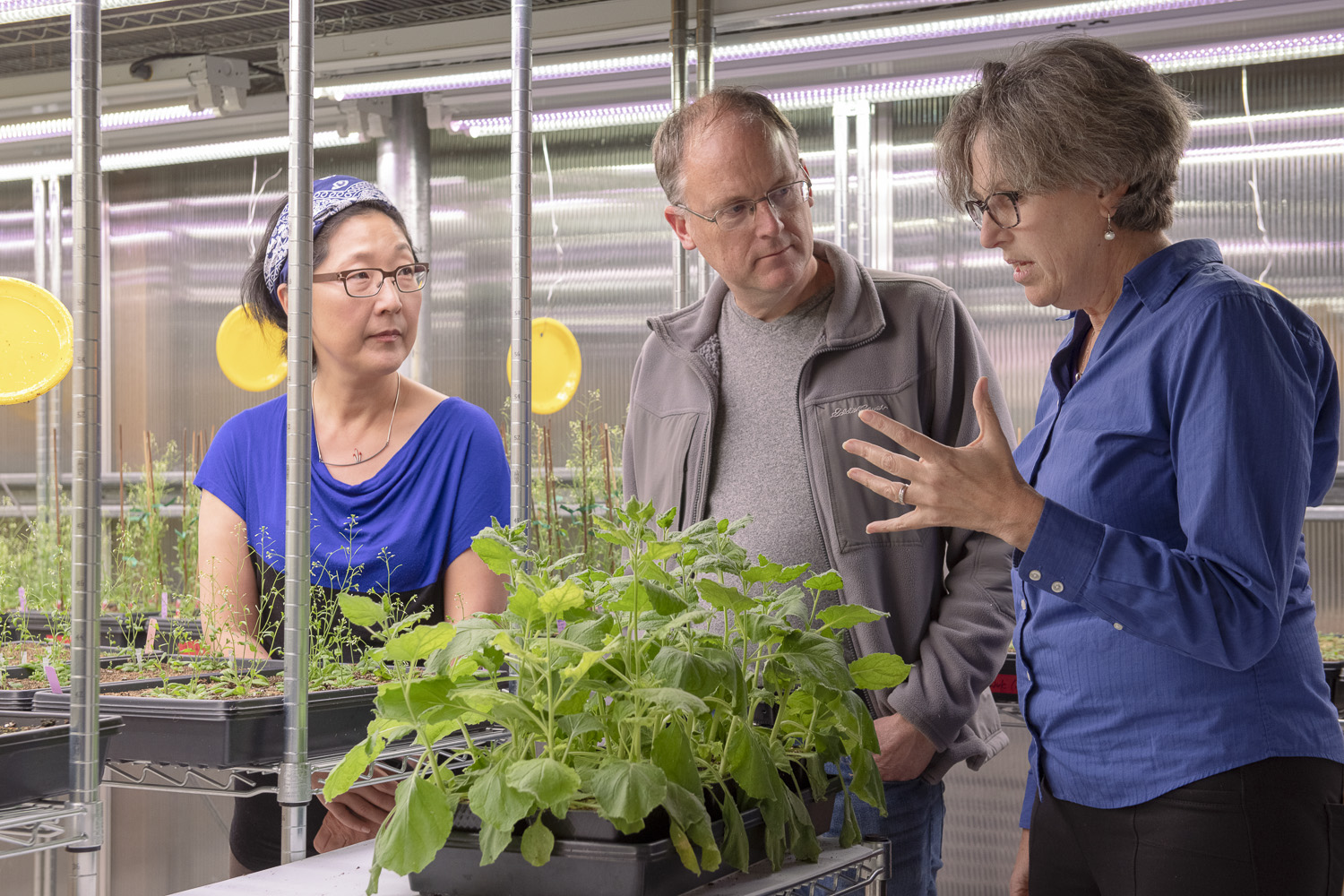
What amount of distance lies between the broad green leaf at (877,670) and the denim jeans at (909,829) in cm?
54

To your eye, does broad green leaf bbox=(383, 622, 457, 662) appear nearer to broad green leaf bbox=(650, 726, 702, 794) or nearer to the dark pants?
broad green leaf bbox=(650, 726, 702, 794)

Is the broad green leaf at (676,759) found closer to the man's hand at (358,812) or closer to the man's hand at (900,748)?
the man's hand at (358,812)

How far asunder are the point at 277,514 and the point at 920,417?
1.11 m

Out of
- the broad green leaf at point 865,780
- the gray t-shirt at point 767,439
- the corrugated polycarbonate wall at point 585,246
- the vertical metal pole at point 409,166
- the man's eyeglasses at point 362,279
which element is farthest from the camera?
the vertical metal pole at point 409,166

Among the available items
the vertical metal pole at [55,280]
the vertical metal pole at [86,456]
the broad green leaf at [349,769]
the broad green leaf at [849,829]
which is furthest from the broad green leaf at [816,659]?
the vertical metal pole at [55,280]

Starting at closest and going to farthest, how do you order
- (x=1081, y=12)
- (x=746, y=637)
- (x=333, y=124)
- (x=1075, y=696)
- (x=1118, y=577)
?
1. (x=746, y=637)
2. (x=1118, y=577)
3. (x=1075, y=696)
4. (x=1081, y=12)
5. (x=333, y=124)

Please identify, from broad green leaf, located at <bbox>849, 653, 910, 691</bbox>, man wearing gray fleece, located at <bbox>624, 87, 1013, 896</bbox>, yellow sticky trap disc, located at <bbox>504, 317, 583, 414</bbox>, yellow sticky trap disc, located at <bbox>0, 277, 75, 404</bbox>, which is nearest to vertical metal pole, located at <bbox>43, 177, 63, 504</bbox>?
yellow sticky trap disc, located at <bbox>504, 317, 583, 414</bbox>

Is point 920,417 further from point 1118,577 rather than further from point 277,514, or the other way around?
point 277,514

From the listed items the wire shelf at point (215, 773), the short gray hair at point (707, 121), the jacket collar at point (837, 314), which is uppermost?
the short gray hair at point (707, 121)

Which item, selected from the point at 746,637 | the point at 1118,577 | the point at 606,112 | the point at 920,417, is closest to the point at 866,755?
the point at 746,637

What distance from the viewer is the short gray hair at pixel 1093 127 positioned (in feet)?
4.51

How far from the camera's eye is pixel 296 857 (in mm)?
1291

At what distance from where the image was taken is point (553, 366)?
452 cm

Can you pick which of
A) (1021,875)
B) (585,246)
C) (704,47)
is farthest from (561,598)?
(585,246)
